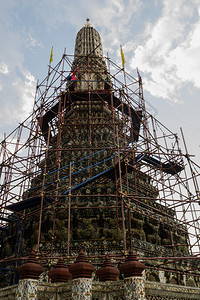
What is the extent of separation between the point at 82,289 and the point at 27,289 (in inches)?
51.6

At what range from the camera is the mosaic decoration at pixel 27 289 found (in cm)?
625

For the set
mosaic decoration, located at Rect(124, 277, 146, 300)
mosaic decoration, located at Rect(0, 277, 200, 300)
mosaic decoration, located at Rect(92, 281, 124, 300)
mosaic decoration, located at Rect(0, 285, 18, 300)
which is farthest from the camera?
mosaic decoration, located at Rect(92, 281, 124, 300)

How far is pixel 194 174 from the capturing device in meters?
17.0

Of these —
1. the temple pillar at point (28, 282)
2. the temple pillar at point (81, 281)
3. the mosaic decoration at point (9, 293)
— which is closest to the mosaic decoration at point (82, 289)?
the temple pillar at point (81, 281)

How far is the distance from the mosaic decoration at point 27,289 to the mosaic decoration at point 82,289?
0.95m

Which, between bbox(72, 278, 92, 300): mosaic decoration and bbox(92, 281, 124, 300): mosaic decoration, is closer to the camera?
bbox(72, 278, 92, 300): mosaic decoration

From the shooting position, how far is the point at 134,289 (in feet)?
21.6

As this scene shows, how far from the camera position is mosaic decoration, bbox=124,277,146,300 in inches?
258

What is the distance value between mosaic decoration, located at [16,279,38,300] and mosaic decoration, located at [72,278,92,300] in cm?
95

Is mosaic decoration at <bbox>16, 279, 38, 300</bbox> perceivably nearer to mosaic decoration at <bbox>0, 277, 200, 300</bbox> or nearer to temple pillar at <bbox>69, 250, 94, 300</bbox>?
mosaic decoration at <bbox>0, 277, 200, 300</bbox>

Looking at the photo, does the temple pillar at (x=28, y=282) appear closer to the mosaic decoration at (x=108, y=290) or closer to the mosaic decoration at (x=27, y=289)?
the mosaic decoration at (x=27, y=289)

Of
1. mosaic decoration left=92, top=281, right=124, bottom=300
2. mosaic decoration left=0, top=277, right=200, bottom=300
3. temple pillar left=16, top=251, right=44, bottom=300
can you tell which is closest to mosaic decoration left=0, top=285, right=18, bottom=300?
mosaic decoration left=0, top=277, right=200, bottom=300

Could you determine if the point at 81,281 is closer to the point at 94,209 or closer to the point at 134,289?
the point at 134,289

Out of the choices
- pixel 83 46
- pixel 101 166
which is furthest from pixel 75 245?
pixel 83 46
